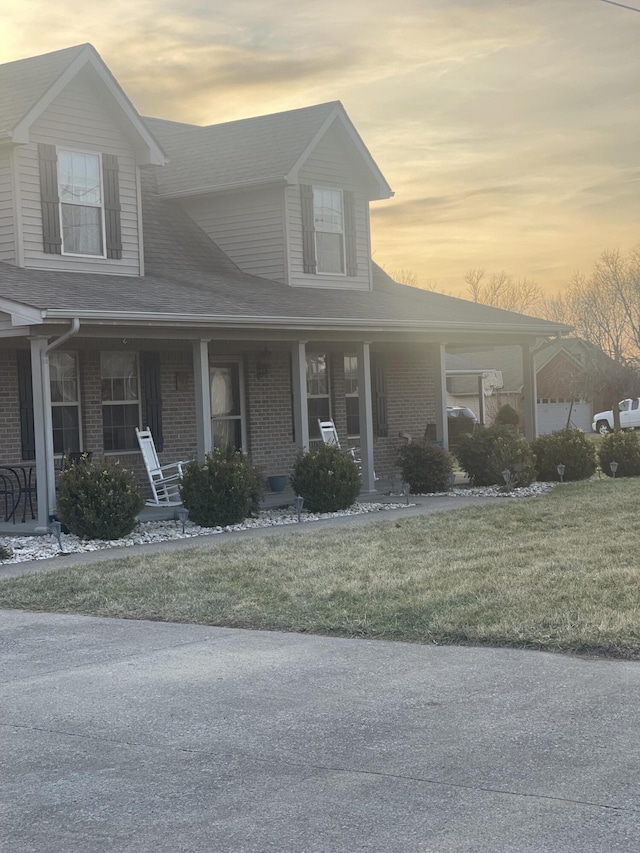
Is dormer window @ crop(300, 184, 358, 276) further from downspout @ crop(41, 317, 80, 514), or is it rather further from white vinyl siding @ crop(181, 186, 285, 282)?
downspout @ crop(41, 317, 80, 514)

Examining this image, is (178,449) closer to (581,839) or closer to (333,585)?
(333,585)

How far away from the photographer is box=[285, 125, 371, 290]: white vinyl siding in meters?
18.8

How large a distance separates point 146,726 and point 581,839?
2437 mm

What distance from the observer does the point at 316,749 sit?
521cm

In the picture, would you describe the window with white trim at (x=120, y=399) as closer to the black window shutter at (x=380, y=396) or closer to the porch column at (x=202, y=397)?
the porch column at (x=202, y=397)

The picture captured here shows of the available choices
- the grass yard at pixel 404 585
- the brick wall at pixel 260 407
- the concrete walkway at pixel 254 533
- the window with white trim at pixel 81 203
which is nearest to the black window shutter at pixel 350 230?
the brick wall at pixel 260 407

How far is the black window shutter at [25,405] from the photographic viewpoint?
15461 millimetres

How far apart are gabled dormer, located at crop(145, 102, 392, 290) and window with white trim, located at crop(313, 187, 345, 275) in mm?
17

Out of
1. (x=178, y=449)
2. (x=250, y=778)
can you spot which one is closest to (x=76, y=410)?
(x=178, y=449)

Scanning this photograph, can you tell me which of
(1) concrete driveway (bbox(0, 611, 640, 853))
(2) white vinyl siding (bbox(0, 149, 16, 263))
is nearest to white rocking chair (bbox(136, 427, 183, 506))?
(2) white vinyl siding (bbox(0, 149, 16, 263))

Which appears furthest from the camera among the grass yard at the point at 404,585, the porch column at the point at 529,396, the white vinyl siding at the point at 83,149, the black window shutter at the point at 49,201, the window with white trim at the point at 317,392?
the porch column at the point at 529,396

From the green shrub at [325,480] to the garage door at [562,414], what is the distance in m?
35.5

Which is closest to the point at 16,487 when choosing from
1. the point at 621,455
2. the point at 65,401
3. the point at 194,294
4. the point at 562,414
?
the point at 65,401

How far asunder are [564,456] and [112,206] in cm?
880
